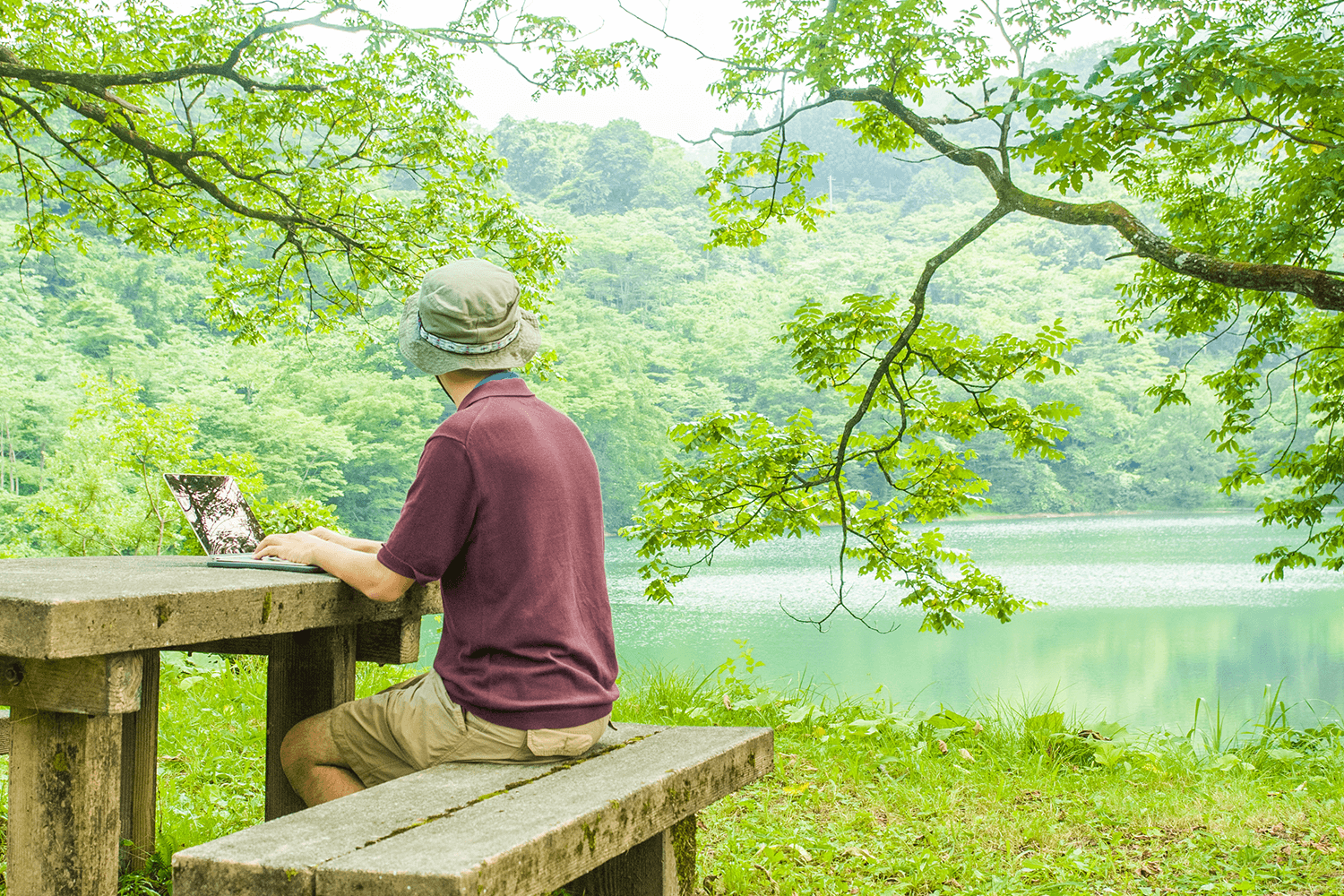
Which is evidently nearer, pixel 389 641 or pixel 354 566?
pixel 354 566

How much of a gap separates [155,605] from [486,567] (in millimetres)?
450

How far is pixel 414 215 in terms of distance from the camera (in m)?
5.64

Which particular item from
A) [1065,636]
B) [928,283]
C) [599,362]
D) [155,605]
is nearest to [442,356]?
[155,605]

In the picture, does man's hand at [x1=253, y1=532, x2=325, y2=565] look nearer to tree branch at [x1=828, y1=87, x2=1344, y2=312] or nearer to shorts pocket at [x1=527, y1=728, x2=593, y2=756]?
shorts pocket at [x1=527, y1=728, x2=593, y2=756]

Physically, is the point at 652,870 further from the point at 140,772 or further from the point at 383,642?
the point at 140,772

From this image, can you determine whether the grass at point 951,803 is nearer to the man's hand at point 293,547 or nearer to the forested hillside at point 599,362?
the man's hand at point 293,547

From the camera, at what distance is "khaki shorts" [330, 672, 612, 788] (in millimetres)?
1591

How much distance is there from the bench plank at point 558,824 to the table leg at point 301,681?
64 cm

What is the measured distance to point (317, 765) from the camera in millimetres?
1754

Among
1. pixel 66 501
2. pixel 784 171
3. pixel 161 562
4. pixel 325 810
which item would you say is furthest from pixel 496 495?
pixel 66 501

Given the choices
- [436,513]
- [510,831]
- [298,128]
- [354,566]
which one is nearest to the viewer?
[510,831]

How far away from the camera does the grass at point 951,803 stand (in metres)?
2.61

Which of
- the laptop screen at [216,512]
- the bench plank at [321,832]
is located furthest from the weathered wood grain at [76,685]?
the laptop screen at [216,512]

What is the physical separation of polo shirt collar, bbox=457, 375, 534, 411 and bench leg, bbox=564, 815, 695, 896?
75 cm
